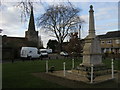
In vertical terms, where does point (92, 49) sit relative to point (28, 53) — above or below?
above

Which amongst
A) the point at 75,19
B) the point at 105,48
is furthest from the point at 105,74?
the point at 105,48

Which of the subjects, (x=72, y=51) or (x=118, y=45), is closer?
(x=72, y=51)

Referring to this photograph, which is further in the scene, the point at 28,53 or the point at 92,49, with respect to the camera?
the point at 28,53

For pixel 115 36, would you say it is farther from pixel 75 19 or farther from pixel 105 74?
pixel 105 74

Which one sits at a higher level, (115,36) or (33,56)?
(115,36)

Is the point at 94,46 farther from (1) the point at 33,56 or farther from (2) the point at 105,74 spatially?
(1) the point at 33,56

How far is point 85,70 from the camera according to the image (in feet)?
46.3

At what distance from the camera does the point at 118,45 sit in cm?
5538

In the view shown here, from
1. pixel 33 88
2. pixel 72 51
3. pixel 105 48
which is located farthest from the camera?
pixel 105 48

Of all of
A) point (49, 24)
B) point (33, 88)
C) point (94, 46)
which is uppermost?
point (49, 24)

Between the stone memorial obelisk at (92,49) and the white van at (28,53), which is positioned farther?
the white van at (28,53)

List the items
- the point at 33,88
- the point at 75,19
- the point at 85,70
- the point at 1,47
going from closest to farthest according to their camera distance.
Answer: the point at 33,88, the point at 85,70, the point at 1,47, the point at 75,19

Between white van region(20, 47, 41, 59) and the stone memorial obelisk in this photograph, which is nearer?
the stone memorial obelisk

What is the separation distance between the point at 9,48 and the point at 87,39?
29.4 m
